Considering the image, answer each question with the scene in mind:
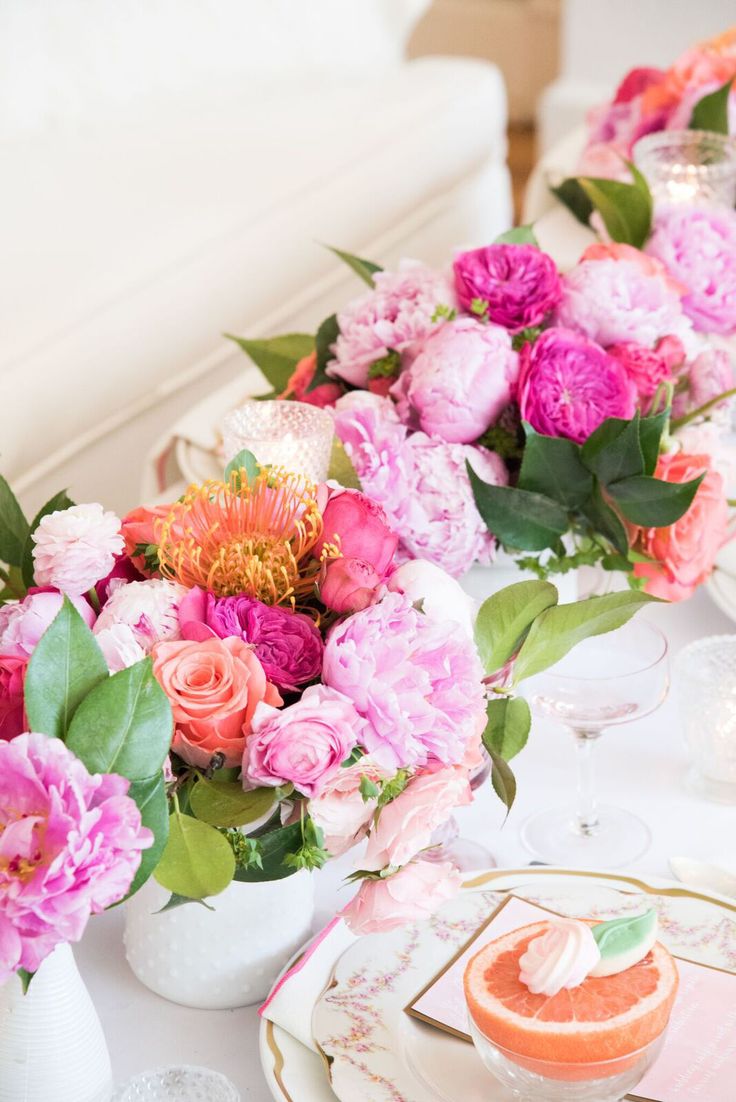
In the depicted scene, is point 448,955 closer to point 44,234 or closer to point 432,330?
point 432,330

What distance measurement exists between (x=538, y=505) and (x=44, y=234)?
933 mm

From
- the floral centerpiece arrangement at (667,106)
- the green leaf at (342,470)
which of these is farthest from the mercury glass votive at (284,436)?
the floral centerpiece arrangement at (667,106)

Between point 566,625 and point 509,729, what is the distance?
0.06 meters

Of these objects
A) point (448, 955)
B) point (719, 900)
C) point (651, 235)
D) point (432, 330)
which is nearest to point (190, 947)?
point (448, 955)

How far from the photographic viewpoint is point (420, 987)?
0.66 meters

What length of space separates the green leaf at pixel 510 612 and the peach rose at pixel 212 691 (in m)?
0.15

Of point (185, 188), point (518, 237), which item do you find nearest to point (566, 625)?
point (518, 237)

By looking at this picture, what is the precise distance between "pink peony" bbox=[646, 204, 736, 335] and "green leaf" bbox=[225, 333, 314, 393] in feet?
1.07

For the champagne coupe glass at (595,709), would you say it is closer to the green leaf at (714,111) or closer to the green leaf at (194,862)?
the green leaf at (194,862)

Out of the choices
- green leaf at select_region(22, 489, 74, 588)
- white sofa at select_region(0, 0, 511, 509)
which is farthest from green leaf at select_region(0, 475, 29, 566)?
white sofa at select_region(0, 0, 511, 509)

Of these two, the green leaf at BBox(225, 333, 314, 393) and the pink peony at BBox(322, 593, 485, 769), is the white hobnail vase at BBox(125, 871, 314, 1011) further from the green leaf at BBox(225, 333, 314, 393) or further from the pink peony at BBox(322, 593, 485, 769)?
the green leaf at BBox(225, 333, 314, 393)

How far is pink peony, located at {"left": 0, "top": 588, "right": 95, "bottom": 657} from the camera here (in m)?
0.58

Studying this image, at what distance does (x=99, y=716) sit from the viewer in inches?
20.1

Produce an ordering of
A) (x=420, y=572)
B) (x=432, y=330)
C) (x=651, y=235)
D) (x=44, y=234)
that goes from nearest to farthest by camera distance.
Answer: (x=420, y=572) < (x=432, y=330) < (x=651, y=235) < (x=44, y=234)
